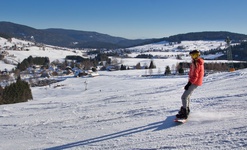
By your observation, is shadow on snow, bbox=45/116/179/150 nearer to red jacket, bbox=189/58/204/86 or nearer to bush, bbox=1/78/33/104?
red jacket, bbox=189/58/204/86

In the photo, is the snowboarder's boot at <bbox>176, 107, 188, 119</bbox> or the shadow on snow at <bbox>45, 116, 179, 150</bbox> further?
the snowboarder's boot at <bbox>176, 107, 188, 119</bbox>

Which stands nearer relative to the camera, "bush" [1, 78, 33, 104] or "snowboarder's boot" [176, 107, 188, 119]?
"snowboarder's boot" [176, 107, 188, 119]

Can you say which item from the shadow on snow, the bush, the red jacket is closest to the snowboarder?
the red jacket

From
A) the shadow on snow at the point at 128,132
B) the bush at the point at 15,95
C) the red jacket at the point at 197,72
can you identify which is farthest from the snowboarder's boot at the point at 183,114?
the bush at the point at 15,95

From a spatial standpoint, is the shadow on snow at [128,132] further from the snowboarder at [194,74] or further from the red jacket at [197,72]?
the red jacket at [197,72]

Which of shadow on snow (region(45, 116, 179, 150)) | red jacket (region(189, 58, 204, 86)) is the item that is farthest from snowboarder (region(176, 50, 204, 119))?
shadow on snow (region(45, 116, 179, 150))

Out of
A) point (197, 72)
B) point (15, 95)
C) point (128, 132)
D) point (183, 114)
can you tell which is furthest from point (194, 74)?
point (15, 95)

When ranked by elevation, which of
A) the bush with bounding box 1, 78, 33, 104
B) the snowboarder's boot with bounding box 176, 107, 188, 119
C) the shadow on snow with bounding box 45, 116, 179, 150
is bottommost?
the bush with bounding box 1, 78, 33, 104

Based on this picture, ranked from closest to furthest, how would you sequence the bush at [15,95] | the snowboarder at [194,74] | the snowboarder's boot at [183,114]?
the snowboarder at [194,74]
the snowboarder's boot at [183,114]
the bush at [15,95]

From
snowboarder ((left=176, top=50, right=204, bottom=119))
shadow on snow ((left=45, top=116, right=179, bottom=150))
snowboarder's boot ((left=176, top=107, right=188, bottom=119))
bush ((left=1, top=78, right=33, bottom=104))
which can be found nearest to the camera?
snowboarder ((left=176, top=50, right=204, bottom=119))

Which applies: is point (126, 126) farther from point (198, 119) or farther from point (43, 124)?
point (43, 124)

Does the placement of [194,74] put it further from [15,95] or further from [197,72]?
[15,95]

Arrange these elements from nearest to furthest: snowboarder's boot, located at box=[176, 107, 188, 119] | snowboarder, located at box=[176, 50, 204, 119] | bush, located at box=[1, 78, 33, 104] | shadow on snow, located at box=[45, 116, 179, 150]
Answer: snowboarder, located at box=[176, 50, 204, 119] → shadow on snow, located at box=[45, 116, 179, 150] → snowboarder's boot, located at box=[176, 107, 188, 119] → bush, located at box=[1, 78, 33, 104]

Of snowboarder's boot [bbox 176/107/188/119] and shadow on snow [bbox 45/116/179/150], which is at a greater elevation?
snowboarder's boot [bbox 176/107/188/119]
